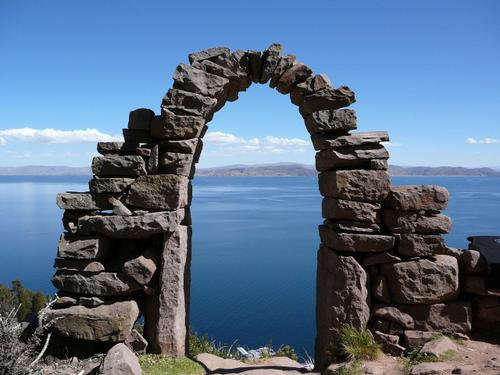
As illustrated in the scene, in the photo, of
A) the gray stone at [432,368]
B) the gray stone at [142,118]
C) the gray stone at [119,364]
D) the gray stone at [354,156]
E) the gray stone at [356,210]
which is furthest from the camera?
the gray stone at [142,118]

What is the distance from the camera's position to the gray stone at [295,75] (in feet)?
22.3

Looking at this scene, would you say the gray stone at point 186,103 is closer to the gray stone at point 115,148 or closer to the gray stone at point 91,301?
the gray stone at point 115,148

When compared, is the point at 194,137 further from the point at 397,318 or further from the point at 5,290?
the point at 5,290

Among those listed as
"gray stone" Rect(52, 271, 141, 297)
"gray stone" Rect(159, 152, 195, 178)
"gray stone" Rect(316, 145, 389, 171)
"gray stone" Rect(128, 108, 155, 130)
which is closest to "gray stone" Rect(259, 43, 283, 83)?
"gray stone" Rect(316, 145, 389, 171)

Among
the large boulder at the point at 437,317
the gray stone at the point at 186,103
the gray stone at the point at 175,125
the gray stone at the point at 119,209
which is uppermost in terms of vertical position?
the gray stone at the point at 186,103

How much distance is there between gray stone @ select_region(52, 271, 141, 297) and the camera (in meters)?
6.52

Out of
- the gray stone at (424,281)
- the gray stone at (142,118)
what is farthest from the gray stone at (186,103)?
the gray stone at (424,281)

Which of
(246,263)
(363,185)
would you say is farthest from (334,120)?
(246,263)

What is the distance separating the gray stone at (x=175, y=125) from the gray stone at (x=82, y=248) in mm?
1928

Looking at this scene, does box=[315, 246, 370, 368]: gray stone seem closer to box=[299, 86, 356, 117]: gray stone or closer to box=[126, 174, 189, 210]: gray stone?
box=[299, 86, 356, 117]: gray stone

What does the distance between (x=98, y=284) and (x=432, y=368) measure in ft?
15.8

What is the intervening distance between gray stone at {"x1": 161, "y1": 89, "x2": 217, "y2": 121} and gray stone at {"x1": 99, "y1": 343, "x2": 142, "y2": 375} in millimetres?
3587

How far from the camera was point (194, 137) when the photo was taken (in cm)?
686

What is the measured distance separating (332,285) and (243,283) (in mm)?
18288
